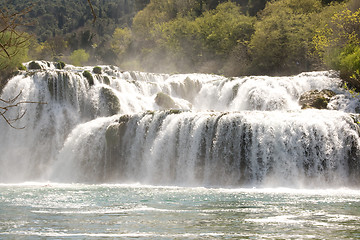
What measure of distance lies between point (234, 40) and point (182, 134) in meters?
32.8

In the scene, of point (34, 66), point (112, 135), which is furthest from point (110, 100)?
A: point (34, 66)

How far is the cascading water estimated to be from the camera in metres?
22.3

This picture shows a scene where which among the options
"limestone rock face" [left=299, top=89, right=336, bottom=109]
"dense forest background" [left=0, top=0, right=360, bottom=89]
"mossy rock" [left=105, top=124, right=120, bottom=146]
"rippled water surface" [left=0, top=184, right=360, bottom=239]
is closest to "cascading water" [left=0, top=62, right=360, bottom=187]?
"mossy rock" [left=105, top=124, right=120, bottom=146]

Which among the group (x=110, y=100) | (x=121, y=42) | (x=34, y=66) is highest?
(x=121, y=42)

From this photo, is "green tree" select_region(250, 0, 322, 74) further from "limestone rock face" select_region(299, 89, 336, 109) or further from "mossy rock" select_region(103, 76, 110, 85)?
"mossy rock" select_region(103, 76, 110, 85)

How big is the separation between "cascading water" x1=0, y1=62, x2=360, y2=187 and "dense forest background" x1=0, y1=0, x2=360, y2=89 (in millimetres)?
5557

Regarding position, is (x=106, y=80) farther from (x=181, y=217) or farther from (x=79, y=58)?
(x=79, y=58)

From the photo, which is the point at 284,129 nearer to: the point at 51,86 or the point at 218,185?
the point at 218,185

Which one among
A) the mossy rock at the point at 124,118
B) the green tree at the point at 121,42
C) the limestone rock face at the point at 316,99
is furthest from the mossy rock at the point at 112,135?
the green tree at the point at 121,42

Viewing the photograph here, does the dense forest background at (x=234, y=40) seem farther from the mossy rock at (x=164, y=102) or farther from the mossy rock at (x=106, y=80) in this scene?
the mossy rock at (x=164, y=102)

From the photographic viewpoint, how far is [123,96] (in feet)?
114

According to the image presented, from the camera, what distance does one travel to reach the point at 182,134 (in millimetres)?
25031

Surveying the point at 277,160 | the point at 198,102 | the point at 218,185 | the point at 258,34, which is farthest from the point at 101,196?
the point at 258,34

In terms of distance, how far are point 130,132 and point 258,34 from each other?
25.7 m
